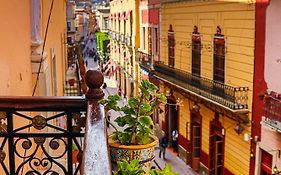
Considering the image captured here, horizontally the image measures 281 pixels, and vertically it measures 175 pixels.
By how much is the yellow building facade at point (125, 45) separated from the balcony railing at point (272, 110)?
1501 cm

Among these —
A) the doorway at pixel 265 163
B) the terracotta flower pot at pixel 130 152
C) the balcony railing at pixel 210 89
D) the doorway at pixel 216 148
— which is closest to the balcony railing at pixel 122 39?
the balcony railing at pixel 210 89

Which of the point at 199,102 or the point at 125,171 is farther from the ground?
the point at 125,171

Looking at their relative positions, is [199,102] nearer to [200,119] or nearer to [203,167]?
[200,119]

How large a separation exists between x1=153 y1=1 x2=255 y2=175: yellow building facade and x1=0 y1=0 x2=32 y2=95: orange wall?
5.28 meters

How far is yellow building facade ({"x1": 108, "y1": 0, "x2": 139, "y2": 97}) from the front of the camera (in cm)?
2738

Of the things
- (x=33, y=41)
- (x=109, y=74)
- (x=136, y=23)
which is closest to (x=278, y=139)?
(x=33, y=41)

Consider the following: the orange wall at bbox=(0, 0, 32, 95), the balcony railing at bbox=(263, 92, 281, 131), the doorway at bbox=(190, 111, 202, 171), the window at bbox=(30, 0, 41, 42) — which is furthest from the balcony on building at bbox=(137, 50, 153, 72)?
the orange wall at bbox=(0, 0, 32, 95)

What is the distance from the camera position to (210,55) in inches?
581

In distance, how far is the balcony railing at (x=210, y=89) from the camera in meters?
12.6

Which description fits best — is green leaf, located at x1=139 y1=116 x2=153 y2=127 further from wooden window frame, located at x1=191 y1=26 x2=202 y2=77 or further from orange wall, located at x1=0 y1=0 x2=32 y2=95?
wooden window frame, located at x1=191 y1=26 x2=202 y2=77

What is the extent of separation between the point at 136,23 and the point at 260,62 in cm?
1524

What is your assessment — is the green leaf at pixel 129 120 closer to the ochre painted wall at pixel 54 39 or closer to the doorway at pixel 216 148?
the ochre painted wall at pixel 54 39

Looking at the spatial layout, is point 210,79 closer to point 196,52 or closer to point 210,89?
point 210,89

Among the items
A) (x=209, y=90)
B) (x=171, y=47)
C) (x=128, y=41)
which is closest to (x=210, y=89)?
(x=209, y=90)
